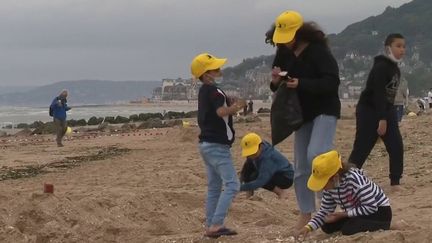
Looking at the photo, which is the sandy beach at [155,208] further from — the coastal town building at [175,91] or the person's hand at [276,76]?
the coastal town building at [175,91]

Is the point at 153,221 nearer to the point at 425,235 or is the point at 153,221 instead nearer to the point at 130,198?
the point at 130,198

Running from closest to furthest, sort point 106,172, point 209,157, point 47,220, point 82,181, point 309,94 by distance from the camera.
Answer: point 309,94
point 209,157
point 47,220
point 82,181
point 106,172

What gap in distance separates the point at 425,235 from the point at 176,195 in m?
3.46

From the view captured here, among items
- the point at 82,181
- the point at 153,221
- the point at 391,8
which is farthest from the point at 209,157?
the point at 391,8

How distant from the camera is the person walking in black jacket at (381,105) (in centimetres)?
707

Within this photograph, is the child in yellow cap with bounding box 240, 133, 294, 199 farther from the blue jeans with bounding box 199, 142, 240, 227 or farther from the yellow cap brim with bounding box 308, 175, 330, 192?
the yellow cap brim with bounding box 308, 175, 330, 192

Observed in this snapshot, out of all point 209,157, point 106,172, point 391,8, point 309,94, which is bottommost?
point 106,172

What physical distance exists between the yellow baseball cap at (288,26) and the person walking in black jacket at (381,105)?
6.66 feet

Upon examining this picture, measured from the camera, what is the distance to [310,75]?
5.29 m

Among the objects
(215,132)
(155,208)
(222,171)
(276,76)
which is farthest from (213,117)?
(155,208)

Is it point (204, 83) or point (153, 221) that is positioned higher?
point (204, 83)

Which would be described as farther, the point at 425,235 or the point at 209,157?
the point at 209,157

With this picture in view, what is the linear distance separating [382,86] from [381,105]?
0.19 meters

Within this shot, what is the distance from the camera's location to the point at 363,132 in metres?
7.26
